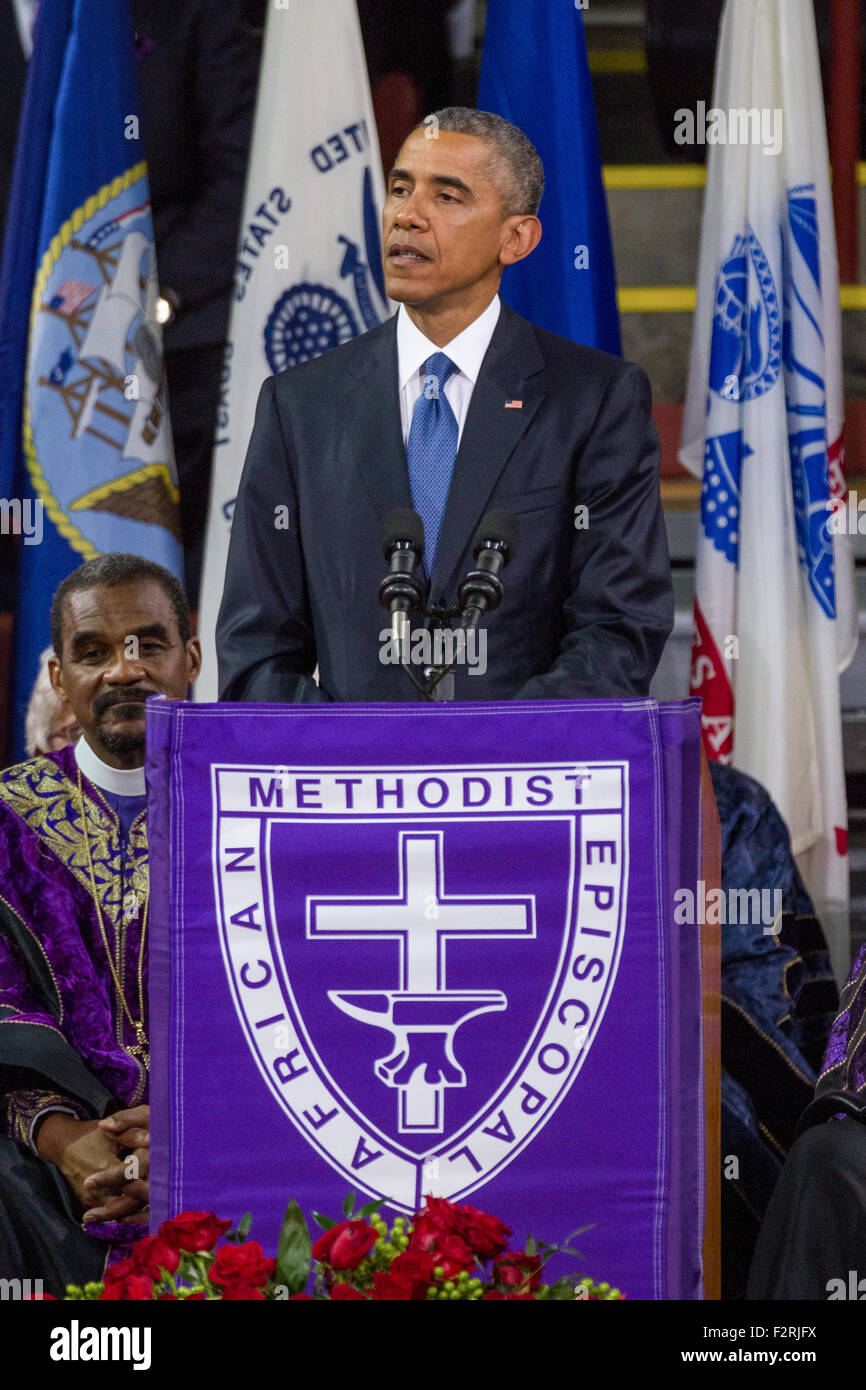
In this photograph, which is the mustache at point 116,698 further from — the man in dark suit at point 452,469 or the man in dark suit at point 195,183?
the man in dark suit at point 195,183

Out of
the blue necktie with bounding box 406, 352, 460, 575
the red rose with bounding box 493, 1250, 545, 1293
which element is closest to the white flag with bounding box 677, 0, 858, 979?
the blue necktie with bounding box 406, 352, 460, 575

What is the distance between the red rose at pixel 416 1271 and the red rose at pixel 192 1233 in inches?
7.1

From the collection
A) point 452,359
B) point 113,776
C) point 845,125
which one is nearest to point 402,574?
point 452,359

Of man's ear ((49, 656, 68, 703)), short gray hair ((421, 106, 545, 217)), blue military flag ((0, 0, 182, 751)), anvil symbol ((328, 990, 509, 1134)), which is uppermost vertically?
blue military flag ((0, 0, 182, 751))

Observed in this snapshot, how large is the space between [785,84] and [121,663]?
2.01m

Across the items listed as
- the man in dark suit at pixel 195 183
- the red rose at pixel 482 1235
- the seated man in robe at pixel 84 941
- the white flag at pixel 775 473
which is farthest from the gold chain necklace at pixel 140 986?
the man in dark suit at pixel 195 183

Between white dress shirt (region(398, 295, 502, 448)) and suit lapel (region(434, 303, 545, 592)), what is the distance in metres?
0.02

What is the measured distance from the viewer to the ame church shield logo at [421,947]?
6.12 feet

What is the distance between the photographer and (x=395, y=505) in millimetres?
2334

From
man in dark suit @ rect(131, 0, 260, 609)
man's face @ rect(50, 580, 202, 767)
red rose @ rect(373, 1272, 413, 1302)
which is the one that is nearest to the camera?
red rose @ rect(373, 1272, 413, 1302)

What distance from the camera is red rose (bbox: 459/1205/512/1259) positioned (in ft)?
5.07

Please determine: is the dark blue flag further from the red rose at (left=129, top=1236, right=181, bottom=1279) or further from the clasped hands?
the red rose at (left=129, top=1236, right=181, bottom=1279)
